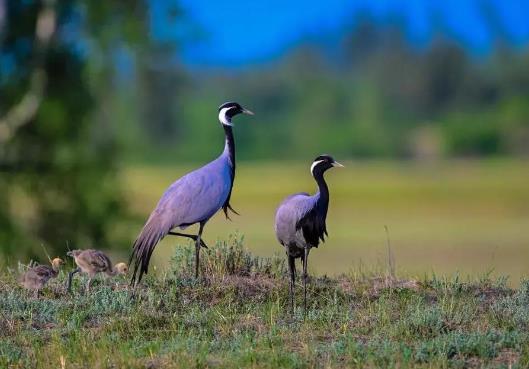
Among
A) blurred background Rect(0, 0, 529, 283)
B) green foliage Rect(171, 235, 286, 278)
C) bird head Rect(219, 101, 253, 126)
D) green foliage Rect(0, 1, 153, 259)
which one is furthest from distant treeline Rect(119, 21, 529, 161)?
green foliage Rect(171, 235, 286, 278)

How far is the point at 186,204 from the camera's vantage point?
11586mm

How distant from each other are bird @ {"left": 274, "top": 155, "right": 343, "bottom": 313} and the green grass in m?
20.0

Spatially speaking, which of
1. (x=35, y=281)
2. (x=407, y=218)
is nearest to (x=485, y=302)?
(x=35, y=281)

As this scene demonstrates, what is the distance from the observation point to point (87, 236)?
29.4 metres

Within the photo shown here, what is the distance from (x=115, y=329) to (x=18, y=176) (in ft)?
66.6

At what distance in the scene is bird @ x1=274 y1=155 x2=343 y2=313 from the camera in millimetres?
10992

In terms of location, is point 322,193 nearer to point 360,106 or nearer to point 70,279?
point 70,279

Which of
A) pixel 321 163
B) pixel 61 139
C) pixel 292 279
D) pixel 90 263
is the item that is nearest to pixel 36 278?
pixel 90 263

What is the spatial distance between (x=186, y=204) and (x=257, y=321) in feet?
6.15

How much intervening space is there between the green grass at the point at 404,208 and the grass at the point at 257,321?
19632 mm

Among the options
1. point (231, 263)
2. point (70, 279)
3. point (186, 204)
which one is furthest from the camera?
point (231, 263)

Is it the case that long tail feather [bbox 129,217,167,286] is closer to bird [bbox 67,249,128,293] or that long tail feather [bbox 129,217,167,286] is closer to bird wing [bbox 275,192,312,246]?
bird [bbox 67,249,128,293]

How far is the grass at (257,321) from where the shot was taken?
902cm

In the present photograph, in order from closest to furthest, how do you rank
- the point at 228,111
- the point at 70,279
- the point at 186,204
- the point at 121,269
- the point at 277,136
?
the point at 70,279
the point at 186,204
the point at 121,269
the point at 228,111
the point at 277,136
